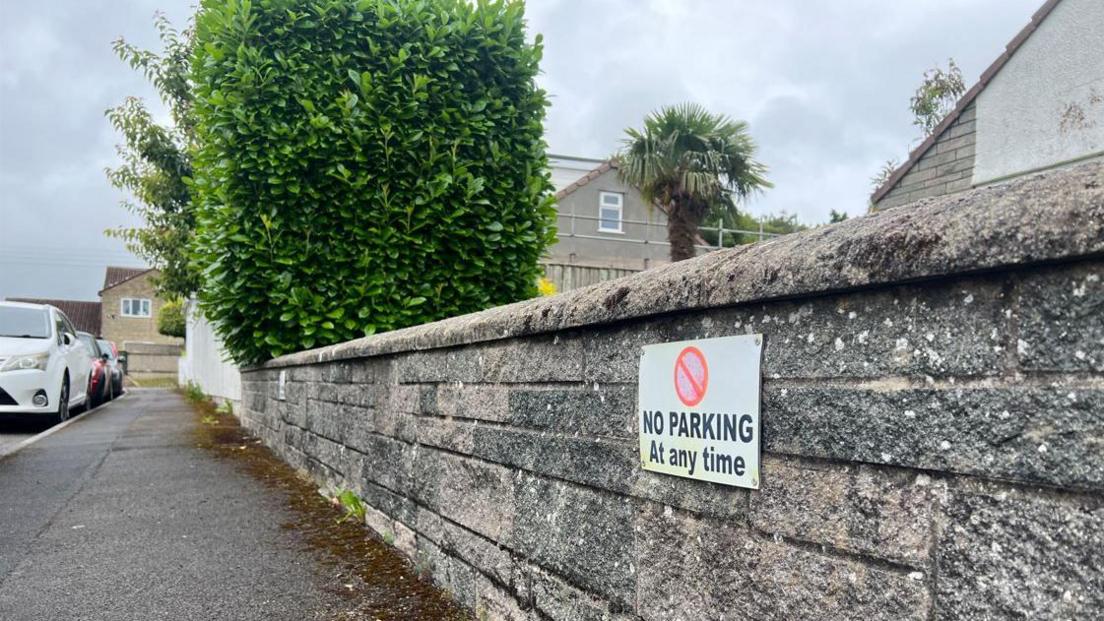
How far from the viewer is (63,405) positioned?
12.2 m

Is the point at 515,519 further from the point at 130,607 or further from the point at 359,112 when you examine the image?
the point at 359,112

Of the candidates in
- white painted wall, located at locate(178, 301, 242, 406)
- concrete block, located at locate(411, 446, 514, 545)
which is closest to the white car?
white painted wall, located at locate(178, 301, 242, 406)

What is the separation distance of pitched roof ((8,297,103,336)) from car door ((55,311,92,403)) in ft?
Answer: 177

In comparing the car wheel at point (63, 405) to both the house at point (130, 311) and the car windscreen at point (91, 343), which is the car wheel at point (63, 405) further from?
the house at point (130, 311)

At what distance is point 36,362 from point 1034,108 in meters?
12.2

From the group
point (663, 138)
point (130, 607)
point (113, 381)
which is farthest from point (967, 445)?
point (113, 381)

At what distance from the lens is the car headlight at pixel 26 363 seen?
1067 cm

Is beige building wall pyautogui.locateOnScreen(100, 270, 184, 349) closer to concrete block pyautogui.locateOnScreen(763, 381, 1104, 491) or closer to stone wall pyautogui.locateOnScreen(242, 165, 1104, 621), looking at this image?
stone wall pyautogui.locateOnScreen(242, 165, 1104, 621)

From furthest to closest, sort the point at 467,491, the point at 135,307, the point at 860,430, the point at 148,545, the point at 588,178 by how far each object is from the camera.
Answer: the point at 135,307, the point at 588,178, the point at 148,545, the point at 467,491, the point at 860,430

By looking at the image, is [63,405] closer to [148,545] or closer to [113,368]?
[148,545]

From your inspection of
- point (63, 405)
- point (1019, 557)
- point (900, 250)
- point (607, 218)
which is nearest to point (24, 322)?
point (63, 405)

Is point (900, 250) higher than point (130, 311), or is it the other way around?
point (130, 311)

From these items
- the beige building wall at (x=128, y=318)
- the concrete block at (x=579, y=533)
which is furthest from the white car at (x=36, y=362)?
the beige building wall at (x=128, y=318)

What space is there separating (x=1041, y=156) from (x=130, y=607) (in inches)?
339
